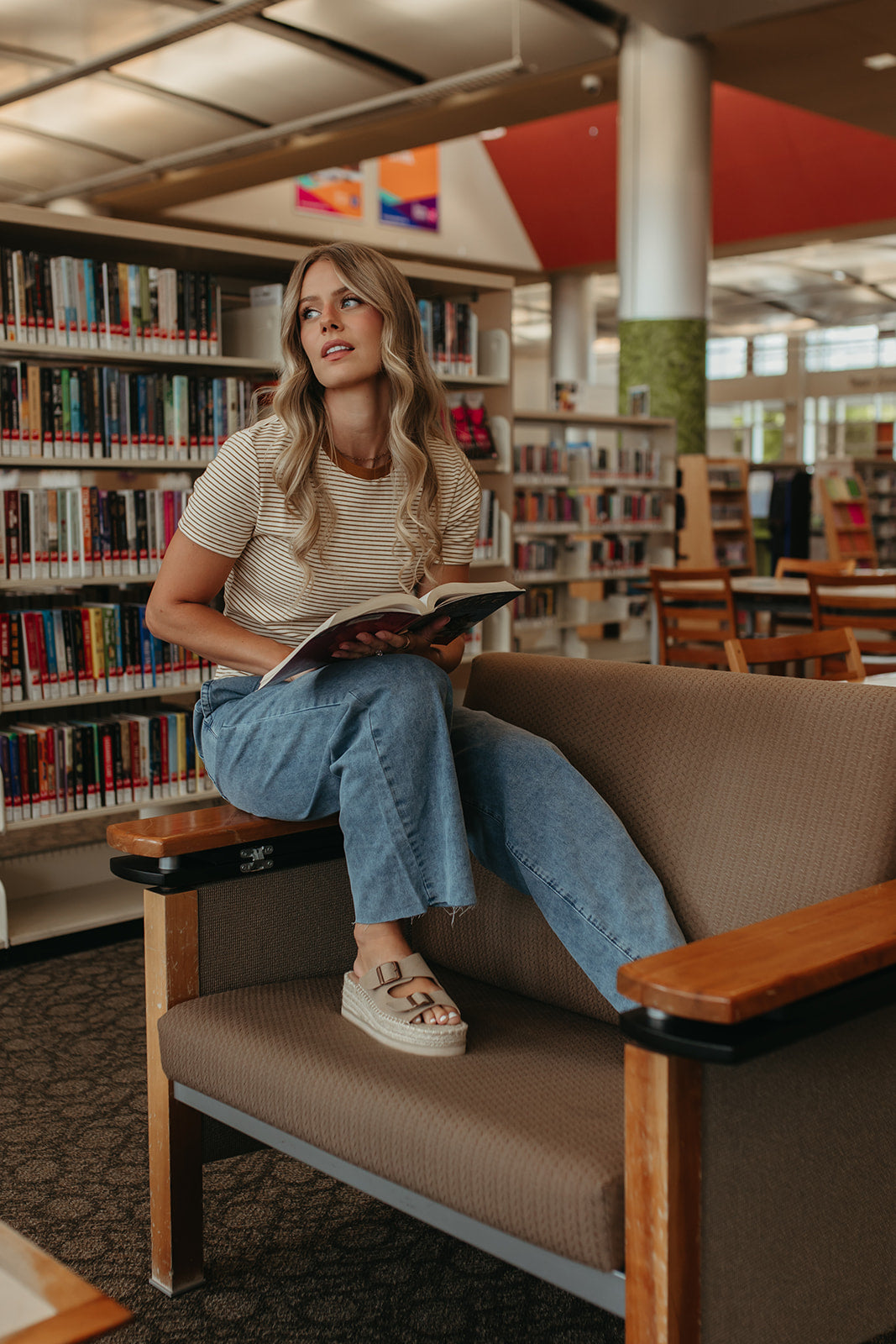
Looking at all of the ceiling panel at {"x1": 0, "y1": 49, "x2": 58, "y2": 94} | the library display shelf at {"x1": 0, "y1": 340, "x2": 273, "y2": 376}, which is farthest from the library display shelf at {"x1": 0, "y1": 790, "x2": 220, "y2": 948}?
the ceiling panel at {"x1": 0, "y1": 49, "x2": 58, "y2": 94}

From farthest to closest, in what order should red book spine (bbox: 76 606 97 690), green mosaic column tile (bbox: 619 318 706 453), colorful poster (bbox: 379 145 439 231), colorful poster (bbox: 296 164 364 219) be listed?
colorful poster (bbox: 379 145 439 231) → colorful poster (bbox: 296 164 364 219) → green mosaic column tile (bbox: 619 318 706 453) → red book spine (bbox: 76 606 97 690)

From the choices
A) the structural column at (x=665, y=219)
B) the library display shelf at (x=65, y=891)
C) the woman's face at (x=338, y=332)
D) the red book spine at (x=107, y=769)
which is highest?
the structural column at (x=665, y=219)

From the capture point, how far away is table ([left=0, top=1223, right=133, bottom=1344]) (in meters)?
1.00

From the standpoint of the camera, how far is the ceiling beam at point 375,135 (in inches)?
317

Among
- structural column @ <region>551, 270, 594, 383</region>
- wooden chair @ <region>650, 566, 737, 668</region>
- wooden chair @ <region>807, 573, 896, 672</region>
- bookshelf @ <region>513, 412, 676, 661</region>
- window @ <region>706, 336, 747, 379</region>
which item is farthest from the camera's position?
window @ <region>706, 336, 747, 379</region>

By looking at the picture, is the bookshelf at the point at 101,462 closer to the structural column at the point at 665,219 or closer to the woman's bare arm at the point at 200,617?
the woman's bare arm at the point at 200,617

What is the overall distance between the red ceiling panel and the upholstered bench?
8.69 meters

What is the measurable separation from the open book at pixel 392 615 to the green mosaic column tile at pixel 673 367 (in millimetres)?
5882

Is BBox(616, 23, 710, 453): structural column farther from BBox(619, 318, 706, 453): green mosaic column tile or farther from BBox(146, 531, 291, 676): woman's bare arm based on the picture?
BBox(146, 531, 291, 676): woman's bare arm

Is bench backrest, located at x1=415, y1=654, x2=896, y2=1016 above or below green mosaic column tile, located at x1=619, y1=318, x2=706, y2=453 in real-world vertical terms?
below

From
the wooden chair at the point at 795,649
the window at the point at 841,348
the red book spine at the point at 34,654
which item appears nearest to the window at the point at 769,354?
the window at the point at 841,348

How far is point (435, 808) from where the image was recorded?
157cm

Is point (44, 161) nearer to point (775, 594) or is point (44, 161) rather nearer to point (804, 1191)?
point (775, 594)

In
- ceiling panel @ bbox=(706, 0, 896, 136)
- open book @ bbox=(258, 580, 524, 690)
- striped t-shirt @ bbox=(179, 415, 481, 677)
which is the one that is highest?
ceiling panel @ bbox=(706, 0, 896, 136)
